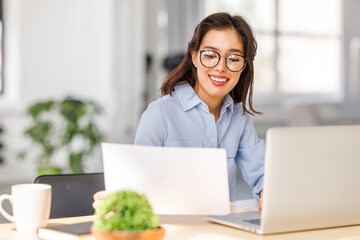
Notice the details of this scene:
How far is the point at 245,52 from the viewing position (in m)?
2.18

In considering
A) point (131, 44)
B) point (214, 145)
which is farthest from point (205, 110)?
point (131, 44)

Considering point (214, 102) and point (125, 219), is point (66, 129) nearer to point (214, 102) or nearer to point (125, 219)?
point (214, 102)

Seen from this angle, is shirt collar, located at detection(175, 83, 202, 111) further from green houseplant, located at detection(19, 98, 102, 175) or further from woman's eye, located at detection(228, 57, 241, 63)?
green houseplant, located at detection(19, 98, 102, 175)

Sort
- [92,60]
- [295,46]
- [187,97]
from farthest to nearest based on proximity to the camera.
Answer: [295,46]
[92,60]
[187,97]

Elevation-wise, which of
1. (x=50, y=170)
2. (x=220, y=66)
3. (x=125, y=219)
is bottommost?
(x=50, y=170)

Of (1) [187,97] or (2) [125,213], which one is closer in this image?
(2) [125,213]

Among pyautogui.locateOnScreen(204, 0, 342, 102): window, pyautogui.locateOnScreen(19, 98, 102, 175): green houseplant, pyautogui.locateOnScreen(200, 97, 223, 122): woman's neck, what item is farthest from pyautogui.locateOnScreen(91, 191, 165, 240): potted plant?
pyautogui.locateOnScreen(204, 0, 342, 102): window

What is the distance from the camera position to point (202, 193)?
146 cm

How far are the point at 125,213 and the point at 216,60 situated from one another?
3.37 feet

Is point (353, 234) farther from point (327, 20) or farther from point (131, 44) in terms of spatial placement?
point (327, 20)

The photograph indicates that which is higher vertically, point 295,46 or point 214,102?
point 295,46

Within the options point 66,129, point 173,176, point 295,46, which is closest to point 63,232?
point 173,176

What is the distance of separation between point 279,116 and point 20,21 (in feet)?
10.2

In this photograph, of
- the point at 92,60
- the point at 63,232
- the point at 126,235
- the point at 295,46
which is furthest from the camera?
the point at 295,46
